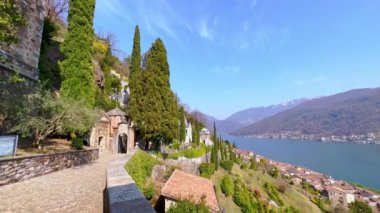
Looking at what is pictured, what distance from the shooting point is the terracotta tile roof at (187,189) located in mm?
13288

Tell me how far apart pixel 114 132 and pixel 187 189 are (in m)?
10.7

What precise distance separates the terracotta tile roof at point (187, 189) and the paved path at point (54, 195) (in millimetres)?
5018

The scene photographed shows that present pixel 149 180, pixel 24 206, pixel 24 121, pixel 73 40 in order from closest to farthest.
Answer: pixel 24 206 < pixel 24 121 < pixel 149 180 < pixel 73 40

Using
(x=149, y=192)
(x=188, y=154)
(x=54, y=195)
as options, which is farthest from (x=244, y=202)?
(x=54, y=195)

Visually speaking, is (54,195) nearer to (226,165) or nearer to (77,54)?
(77,54)

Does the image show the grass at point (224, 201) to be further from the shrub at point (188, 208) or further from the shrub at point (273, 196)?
the shrub at point (188, 208)

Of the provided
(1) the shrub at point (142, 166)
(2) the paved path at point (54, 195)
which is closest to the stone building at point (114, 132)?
(1) the shrub at point (142, 166)

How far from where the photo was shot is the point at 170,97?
23.3m

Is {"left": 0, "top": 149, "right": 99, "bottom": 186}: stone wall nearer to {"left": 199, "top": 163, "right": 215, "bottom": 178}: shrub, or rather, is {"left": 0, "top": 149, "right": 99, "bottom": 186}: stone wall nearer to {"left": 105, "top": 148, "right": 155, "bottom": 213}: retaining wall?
{"left": 105, "top": 148, "right": 155, "bottom": 213}: retaining wall

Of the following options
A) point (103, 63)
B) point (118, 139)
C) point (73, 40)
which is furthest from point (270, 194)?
point (73, 40)

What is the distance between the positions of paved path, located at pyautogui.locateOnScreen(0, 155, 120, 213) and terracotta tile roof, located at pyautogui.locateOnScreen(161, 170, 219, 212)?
502 centimetres

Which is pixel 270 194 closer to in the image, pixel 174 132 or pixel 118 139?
pixel 174 132

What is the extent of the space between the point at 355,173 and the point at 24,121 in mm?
108137

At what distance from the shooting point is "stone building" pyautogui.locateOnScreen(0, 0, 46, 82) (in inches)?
501
